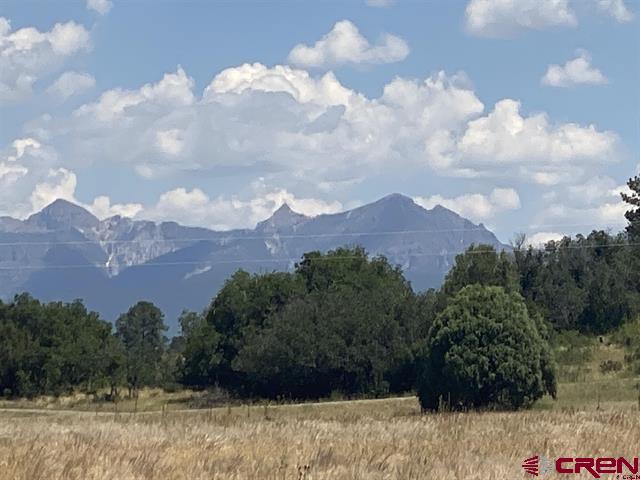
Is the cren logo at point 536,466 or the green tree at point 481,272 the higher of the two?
the green tree at point 481,272

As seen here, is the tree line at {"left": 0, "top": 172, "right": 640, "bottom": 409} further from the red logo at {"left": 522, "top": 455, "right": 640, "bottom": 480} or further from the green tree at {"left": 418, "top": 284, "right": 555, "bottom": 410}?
the red logo at {"left": 522, "top": 455, "right": 640, "bottom": 480}

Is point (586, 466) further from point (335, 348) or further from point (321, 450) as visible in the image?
point (335, 348)

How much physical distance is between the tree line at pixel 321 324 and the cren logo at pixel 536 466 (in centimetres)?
3046

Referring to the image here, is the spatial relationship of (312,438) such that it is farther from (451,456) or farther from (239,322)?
(239,322)

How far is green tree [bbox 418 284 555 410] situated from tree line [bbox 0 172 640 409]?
21.2ft

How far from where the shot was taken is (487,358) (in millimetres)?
33375

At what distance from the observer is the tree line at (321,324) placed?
56406mm

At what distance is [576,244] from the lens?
84938 mm

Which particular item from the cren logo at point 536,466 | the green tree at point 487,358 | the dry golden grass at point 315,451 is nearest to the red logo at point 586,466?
the cren logo at point 536,466

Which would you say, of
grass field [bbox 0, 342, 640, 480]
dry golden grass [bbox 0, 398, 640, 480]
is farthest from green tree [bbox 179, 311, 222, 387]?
dry golden grass [bbox 0, 398, 640, 480]

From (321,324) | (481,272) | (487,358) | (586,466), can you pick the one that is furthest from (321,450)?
(481,272)

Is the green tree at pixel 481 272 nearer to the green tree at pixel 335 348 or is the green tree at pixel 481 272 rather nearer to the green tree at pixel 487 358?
the green tree at pixel 335 348

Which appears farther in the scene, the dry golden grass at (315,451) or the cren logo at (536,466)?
the cren logo at (536,466)

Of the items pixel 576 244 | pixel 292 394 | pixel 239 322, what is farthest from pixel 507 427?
pixel 576 244
